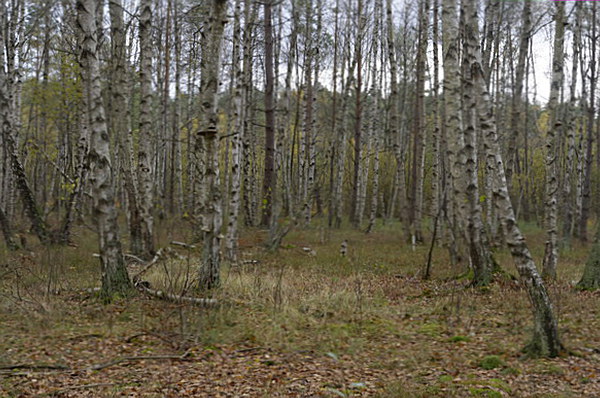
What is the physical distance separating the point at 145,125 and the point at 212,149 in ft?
12.5

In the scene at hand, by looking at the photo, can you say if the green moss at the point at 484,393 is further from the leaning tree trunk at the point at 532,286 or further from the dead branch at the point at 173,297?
the dead branch at the point at 173,297

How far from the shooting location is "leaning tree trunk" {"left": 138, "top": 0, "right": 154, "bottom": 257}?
1047cm

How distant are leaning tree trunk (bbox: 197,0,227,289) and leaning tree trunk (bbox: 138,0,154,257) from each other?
3.26 metres

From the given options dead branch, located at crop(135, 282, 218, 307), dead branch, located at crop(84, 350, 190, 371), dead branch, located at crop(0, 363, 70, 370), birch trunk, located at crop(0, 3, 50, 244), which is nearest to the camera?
dead branch, located at crop(0, 363, 70, 370)

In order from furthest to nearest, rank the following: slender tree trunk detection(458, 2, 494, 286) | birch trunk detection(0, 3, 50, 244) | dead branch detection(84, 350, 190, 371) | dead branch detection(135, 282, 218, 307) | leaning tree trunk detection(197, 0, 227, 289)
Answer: birch trunk detection(0, 3, 50, 244), slender tree trunk detection(458, 2, 494, 286), leaning tree trunk detection(197, 0, 227, 289), dead branch detection(135, 282, 218, 307), dead branch detection(84, 350, 190, 371)

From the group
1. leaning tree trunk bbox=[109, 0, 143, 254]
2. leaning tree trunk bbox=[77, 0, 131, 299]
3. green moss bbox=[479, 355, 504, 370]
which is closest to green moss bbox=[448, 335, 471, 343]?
green moss bbox=[479, 355, 504, 370]

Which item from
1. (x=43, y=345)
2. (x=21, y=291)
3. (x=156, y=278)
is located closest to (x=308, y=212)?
(x=156, y=278)

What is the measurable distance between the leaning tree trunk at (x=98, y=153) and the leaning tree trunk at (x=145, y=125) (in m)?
3.59

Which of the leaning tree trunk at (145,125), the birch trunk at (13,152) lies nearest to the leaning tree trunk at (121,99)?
the leaning tree trunk at (145,125)

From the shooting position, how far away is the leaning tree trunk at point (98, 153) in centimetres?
693

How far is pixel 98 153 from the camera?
22.8 feet

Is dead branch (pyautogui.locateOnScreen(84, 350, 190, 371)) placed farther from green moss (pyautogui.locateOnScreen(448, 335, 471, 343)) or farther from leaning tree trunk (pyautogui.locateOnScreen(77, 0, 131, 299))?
green moss (pyautogui.locateOnScreen(448, 335, 471, 343))

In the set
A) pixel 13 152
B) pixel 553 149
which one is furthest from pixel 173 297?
pixel 553 149

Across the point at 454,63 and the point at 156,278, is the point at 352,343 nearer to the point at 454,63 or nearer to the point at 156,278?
the point at 156,278
